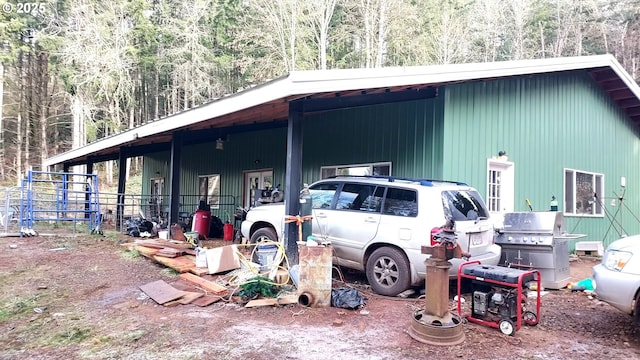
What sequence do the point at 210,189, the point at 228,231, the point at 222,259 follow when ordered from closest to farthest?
the point at 222,259, the point at 228,231, the point at 210,189

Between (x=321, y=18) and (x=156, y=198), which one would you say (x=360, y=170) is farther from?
(x=321, y=18)

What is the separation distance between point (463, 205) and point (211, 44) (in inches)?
752

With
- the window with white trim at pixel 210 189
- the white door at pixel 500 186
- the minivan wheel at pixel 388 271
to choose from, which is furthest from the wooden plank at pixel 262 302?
the window with white trim at pixel 210 189

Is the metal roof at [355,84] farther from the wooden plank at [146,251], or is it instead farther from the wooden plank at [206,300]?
the wooden plank at [206,300]

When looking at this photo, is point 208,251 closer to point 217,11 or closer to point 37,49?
point 217,11

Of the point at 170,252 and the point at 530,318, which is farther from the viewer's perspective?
the point at 170,252

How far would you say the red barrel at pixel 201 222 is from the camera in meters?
10.9

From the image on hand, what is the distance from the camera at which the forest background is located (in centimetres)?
1838

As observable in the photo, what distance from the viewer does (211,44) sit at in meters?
21.2

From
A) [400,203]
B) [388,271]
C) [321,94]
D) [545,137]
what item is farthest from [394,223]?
[545,137]

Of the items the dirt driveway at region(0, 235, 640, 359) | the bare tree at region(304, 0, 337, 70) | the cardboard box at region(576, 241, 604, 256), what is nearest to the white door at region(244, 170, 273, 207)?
the dirt driveway at region(0, 235, 640, 359)

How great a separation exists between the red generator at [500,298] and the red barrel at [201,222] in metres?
8.08

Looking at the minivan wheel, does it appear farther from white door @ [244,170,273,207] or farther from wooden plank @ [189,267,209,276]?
white door @ [244,170,273,207]

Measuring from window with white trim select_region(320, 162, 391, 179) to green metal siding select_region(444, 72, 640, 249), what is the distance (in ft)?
4.42
